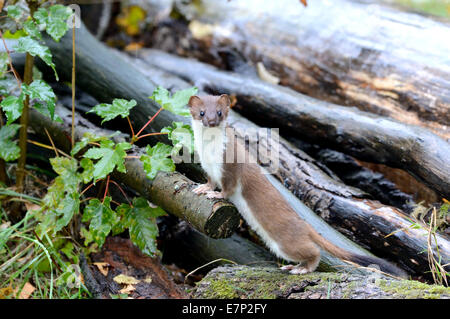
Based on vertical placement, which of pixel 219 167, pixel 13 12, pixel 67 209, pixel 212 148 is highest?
pixel 13 12

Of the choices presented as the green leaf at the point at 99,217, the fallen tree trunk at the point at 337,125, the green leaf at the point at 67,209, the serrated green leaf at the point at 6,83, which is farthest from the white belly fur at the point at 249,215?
the serrated green leaf at the point at 6,83

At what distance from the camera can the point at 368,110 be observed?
4742 mm

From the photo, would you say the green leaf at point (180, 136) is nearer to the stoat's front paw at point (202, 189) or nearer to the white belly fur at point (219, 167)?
the white belly fur at point (219, 167)

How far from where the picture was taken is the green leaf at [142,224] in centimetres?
359

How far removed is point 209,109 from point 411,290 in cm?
179

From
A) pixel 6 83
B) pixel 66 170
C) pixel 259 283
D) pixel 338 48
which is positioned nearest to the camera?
pixel 259 283

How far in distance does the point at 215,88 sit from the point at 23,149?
2.27 m

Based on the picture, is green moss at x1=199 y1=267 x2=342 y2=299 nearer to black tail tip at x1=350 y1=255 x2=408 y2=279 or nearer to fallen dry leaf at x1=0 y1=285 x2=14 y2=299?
black tail tip at x1=350 y1=255 x2=408 y2=279

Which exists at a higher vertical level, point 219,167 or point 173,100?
point 173,100

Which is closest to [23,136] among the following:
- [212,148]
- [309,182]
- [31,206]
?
[31,206]

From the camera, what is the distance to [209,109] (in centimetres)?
335

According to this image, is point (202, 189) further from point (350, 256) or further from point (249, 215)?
point (350, 256)

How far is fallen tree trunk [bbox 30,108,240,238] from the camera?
3.13 metres

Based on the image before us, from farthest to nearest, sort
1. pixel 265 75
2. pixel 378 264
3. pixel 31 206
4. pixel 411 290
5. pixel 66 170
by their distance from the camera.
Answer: pixel 265 75
pixel 31 206
pixel 66 170
pixel 378 264
pixel 411 290
